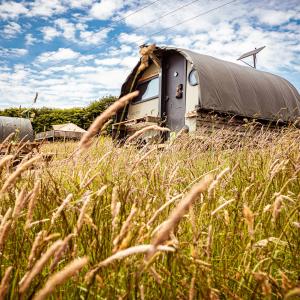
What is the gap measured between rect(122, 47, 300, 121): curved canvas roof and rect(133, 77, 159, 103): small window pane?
137 centimetres

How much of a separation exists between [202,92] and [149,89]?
4.15 metres

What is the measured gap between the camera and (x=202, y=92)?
39.0 feet

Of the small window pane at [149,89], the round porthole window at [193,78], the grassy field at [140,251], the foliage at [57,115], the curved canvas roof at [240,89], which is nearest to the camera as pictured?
the grassy field at [140,251]

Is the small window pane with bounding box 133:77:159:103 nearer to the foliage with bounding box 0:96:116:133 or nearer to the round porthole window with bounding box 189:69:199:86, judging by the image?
the round porthole window with bounding box 189:69:199:86

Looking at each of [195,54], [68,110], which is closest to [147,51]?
[195,54]

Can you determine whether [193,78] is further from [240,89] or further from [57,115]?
[57,115]

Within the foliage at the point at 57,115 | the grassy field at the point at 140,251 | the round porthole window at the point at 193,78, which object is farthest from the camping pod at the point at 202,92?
the foliage at the point at 57,115

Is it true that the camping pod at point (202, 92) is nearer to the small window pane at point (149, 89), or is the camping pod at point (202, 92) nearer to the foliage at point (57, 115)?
the small window pane at point (149, 89)

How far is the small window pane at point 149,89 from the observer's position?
15051 mm

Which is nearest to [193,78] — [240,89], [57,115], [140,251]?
[240,89]

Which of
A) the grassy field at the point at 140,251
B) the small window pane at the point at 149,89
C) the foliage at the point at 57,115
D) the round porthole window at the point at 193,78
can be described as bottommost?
the foliage at the point at 57,115

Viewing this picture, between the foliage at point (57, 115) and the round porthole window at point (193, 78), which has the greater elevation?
the round porthole window at point (193, 78)

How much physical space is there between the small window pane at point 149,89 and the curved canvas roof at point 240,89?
1.37 meters

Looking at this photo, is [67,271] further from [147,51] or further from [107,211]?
[107,211]
